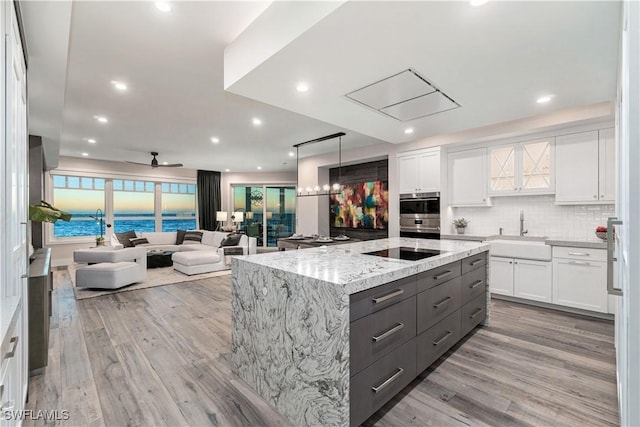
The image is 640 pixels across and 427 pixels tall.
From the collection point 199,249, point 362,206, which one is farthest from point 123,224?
point 362,206

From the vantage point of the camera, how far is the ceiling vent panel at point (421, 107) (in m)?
2.94

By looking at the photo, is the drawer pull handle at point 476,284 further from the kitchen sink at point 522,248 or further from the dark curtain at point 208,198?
the dark curtain at point 208,198

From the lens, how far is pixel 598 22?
176 centimetres

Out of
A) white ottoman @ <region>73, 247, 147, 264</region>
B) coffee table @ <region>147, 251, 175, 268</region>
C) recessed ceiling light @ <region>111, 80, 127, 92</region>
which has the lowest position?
coffee table @ <region>147, 251, 175, 268</region>

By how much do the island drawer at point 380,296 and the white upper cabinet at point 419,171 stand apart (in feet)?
11.2

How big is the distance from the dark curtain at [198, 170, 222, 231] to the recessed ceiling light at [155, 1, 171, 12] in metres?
7.99

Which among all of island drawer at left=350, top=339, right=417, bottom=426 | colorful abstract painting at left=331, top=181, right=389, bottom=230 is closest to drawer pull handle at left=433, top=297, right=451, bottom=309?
island drawer at left=350, top=339, right=417, bottom=426

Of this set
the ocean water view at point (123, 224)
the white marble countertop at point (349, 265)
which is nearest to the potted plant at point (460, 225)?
the white marble countertop at point (349, 265)

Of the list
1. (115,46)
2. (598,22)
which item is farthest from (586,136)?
(115,46)

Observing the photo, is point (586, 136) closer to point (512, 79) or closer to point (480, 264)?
point (512, 79)

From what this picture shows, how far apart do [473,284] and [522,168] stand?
2423 millimetres

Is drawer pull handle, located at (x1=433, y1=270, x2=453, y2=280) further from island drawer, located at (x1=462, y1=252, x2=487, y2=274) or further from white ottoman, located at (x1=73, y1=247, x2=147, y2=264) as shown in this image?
white ottoman, located at (x1=73, y1=247, x2=147, y2=264)

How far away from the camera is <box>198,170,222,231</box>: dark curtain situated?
9.56 m

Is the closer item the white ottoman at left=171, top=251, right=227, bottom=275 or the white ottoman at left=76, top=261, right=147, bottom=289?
the white ottoman at left=76, top=261, right=147, bottom=289
